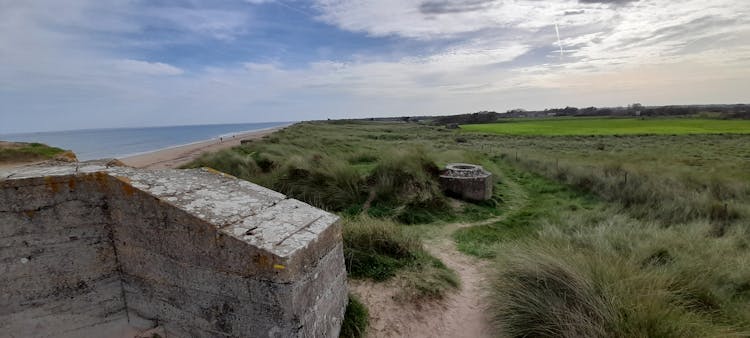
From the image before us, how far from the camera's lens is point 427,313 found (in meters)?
3.98

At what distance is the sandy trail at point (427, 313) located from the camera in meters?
3.72

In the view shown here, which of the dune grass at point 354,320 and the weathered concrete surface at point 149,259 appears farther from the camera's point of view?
the dune grass at point 354,320

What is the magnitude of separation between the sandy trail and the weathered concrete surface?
3.01 feet

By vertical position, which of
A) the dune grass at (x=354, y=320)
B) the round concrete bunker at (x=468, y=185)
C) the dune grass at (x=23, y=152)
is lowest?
the dune grass at (x=354, y=320)

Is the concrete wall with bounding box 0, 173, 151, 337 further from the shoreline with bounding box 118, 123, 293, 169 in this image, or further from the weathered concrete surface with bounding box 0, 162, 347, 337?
the shoreline with bounding box 118, 123, 293, 169

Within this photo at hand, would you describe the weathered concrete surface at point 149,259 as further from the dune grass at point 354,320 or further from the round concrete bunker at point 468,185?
the round concrete bunker at point 468,185

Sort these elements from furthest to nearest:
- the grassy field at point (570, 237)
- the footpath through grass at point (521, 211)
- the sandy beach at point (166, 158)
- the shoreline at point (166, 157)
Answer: the sandy beach at point (166, 158) → the shoreline at point (166, 157) → the footpath through grass at point (521, 211) → the grassy field at point (570, 237)

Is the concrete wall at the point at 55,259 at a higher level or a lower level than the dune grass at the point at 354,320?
higher

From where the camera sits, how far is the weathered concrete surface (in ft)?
8.63

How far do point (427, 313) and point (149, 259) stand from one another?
2936 mm

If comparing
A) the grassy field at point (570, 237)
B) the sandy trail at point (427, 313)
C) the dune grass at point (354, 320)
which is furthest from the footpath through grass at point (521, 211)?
the dune grass at point (354, 320)

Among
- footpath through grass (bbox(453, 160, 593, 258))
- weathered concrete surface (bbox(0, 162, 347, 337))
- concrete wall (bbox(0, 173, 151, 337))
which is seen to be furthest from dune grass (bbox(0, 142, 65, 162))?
footpath through grass (bbox(453, 160, 593, 258))

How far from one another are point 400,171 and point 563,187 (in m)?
5.88

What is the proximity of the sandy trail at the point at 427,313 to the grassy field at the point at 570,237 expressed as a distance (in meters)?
0.21
